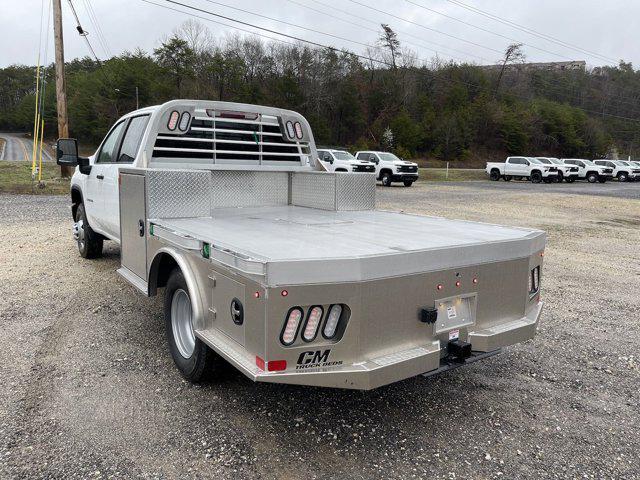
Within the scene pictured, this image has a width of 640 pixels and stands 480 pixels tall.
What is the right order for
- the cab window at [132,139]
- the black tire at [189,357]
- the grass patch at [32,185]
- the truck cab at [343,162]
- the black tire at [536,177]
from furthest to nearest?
the black tire at [536,177] → the truck cab at [343,162] → the grass patch at [32,185] → the cab window at [132,139] → the black tire at [189,357]

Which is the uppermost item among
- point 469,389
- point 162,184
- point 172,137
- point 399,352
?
point 172,137

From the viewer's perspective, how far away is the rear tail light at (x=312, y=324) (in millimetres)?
2744

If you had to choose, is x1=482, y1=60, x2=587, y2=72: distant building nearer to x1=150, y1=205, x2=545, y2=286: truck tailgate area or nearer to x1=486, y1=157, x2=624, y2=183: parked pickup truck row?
x1=486, y1=157, x2=624, y2=183: parked pickup truck row

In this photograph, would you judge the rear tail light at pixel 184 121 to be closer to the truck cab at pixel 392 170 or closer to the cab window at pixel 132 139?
the cab window at pixel 132 139

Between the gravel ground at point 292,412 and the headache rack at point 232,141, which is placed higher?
the headache rack at point 232,141

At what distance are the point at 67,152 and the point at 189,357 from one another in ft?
12.5

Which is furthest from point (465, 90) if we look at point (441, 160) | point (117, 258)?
point (117, 258)

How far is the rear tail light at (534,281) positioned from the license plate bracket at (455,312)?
0.70m

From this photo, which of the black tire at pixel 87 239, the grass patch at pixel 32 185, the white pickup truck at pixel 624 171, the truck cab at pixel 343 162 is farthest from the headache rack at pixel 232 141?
the white pickup truck at pixel 624 171

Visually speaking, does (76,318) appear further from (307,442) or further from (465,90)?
(465,90)

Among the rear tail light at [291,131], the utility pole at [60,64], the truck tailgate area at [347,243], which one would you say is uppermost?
the utility pole at [60,64]

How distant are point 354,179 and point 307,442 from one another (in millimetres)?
3184

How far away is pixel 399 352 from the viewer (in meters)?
2.98

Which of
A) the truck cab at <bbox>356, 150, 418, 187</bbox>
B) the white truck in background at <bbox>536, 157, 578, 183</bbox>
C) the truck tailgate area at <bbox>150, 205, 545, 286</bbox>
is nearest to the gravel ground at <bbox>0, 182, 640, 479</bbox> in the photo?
the truck tailgate area at <bbox>150, 205, 545, 286</bbox>
